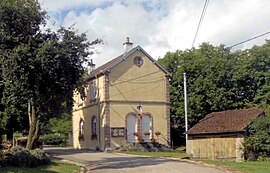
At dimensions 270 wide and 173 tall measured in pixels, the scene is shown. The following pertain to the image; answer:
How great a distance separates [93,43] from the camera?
25.8 meters

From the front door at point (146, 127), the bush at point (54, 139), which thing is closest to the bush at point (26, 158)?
the front door at point (146, 127)

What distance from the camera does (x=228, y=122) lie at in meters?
35.8

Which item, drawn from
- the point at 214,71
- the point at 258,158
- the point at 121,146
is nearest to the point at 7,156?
the point at 258,158

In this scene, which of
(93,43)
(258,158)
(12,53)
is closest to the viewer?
(12,53)

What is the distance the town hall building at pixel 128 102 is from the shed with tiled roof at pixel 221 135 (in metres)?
6.46

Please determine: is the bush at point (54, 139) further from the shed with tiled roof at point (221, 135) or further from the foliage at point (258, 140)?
the foliage at point (258, 140)

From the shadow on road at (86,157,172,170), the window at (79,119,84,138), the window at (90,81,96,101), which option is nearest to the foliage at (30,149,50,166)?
the shadow on road at (86,157,172,170)

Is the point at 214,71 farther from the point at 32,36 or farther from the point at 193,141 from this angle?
the point at 32,36

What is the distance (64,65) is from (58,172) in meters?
6.70

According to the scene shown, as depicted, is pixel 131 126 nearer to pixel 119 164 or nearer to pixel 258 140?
pixel 258 140

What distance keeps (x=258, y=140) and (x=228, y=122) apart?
419cm

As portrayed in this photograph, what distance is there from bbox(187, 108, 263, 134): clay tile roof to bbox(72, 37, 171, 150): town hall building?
676 cm

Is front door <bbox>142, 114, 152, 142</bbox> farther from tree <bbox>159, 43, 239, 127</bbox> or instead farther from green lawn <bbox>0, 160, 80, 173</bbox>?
green lawn <bbox>0, 160, 80, 173</bbox>

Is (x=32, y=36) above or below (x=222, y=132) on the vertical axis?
above
